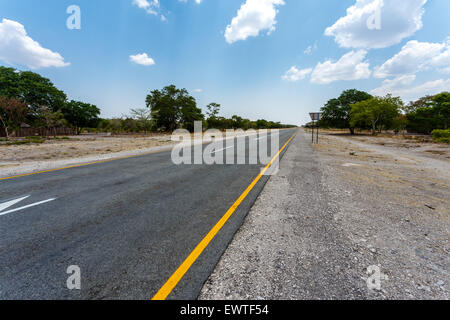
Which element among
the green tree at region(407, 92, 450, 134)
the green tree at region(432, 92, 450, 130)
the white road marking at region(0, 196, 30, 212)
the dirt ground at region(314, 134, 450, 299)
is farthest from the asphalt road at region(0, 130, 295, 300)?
the green tree at region(432, 92, 450, 130)

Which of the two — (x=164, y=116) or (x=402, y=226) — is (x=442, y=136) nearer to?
(x=402, y=226)

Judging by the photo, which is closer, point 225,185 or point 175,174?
point 225,185

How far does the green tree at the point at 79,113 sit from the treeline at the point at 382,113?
2539 inches

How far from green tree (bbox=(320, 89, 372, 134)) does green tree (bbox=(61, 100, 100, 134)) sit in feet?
213

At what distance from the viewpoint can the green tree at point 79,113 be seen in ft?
157

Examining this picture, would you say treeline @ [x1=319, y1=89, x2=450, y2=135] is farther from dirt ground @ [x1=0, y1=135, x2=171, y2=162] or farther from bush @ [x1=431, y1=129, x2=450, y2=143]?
dirt ground @ [x1=0, y1=135, x2=171, y2=162]

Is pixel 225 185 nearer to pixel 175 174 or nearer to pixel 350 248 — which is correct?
pixel 175 174

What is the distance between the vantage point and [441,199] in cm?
474

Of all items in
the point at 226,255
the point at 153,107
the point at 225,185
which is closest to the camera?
the point at 226,255

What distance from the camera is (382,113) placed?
36562mm
